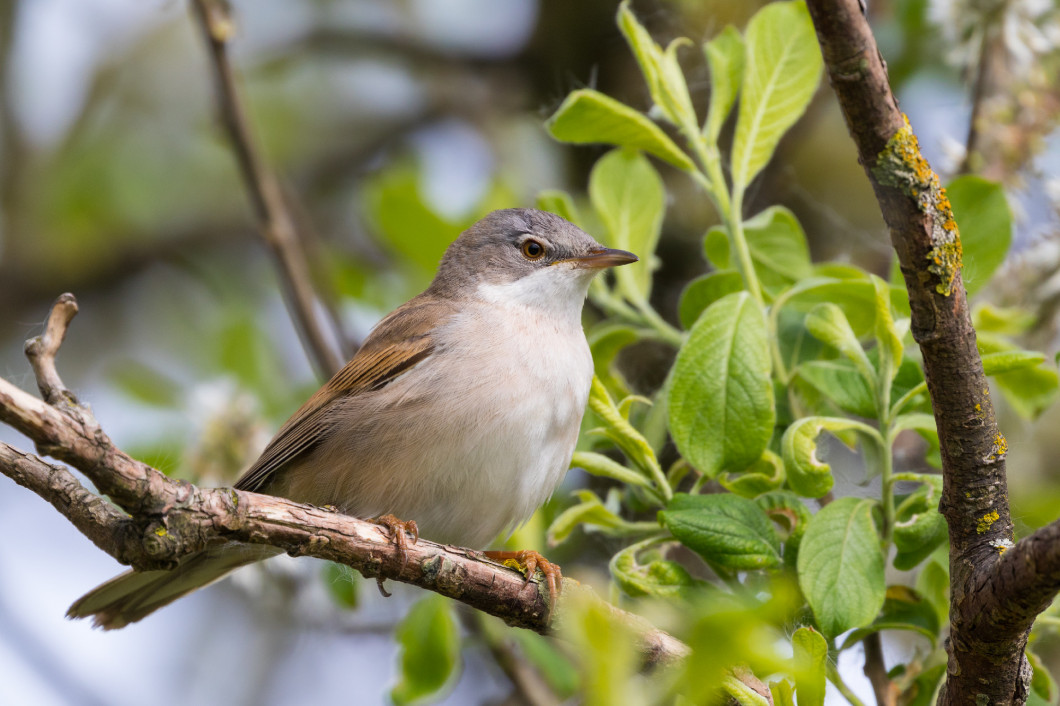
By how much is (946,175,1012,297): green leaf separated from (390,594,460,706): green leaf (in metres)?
2.06

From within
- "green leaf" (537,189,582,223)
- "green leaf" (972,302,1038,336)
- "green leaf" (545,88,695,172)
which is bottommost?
"green leaf" (972,302,1038,336)

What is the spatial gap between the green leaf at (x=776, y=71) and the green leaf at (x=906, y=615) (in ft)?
3.95

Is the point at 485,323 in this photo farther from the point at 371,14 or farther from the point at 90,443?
the point at 371,14

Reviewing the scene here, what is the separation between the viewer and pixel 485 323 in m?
3.83

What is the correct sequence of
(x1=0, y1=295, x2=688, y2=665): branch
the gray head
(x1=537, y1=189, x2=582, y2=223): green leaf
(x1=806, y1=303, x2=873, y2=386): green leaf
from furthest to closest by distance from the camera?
the gray head < (x1=537, y1=189, x2=582, y2=223): green leaf < (x1=806, y1=303, x2=873, y2=386): green leaf < (x1=0, y1=295, x2=688, y2=665): branch

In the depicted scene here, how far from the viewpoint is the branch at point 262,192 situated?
14.4ft

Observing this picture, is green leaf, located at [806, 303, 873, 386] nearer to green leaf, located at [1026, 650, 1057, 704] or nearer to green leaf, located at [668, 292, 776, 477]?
green leaf, located at [668, 292, 776, 477]

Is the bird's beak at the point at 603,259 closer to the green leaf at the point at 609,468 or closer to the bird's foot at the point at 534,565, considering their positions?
the green leaf at the point at 609,468

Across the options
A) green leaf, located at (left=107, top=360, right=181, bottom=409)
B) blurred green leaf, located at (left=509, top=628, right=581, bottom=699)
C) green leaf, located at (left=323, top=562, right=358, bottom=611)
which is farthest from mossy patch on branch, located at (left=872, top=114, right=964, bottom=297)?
green leaf, located at (left=107, top=360, right=181, bottom=409)

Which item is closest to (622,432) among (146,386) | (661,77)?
(661,77)

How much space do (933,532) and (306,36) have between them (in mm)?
5567

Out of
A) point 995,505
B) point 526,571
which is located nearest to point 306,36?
point 526,571

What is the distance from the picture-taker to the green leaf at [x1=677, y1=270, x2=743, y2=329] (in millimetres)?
2971

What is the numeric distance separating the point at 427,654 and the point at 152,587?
0.98 meters
